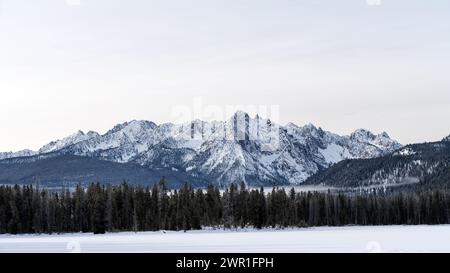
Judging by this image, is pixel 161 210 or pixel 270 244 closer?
pixel 270 244

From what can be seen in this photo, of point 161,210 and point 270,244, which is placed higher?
point 270,244

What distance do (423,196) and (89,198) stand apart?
46.0 meters

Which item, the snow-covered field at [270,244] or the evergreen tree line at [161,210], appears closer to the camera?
the snow-covered field at [270,244]

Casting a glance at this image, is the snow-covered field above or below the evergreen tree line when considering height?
above

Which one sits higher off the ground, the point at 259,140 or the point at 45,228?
the point at 259,140

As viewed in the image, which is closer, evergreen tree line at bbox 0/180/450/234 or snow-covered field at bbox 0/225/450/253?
snow-covered field at bbox 0/225/450/253

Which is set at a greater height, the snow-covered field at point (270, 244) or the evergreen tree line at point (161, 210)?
the snow-covered field at point (270, 244)
